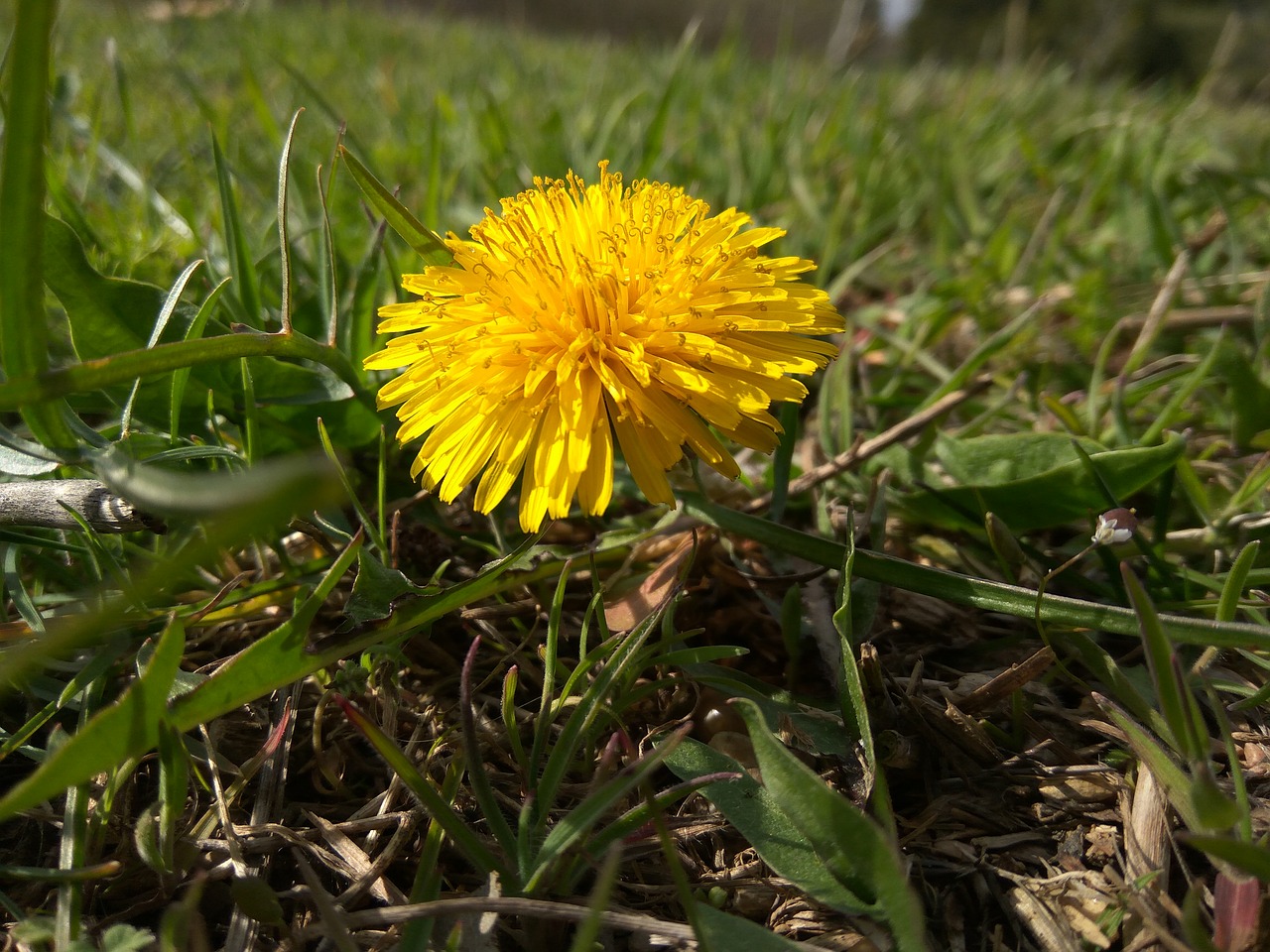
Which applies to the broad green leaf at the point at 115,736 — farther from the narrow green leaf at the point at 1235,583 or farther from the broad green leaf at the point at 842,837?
the narrow green leaf at the point at 1235,583

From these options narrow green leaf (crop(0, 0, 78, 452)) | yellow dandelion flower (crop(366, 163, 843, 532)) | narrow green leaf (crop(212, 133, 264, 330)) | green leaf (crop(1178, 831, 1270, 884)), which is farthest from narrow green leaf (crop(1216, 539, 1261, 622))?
narrow green leaf (crop(212, 133, 264, 330))

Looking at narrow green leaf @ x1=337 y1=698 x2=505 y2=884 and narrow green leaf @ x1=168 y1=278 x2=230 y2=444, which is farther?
narrow green leaf @ x1=168 y1=278 x2=230 y2=444

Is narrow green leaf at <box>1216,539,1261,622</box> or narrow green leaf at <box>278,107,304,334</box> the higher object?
narrow green leaf at <box>278,107,304,334</box>

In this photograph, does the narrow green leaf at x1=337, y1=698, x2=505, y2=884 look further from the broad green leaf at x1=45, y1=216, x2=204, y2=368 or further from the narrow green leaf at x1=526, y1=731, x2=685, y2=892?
the broad green leaf at x1=45, y1=216, x2=204, y2=368

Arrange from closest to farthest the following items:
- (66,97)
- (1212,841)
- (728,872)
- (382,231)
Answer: (1212,841) → (728,872) → (382,231) → (66,97)

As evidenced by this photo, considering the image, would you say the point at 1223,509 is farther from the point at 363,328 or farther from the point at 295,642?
the point at 363,328

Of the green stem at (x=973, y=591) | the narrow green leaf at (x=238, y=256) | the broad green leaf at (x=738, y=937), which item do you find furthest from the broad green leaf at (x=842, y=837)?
the narrow green leaf at (x=238, y=256)

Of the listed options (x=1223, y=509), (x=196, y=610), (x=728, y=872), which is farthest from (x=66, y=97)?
(x=1223, y=509)
